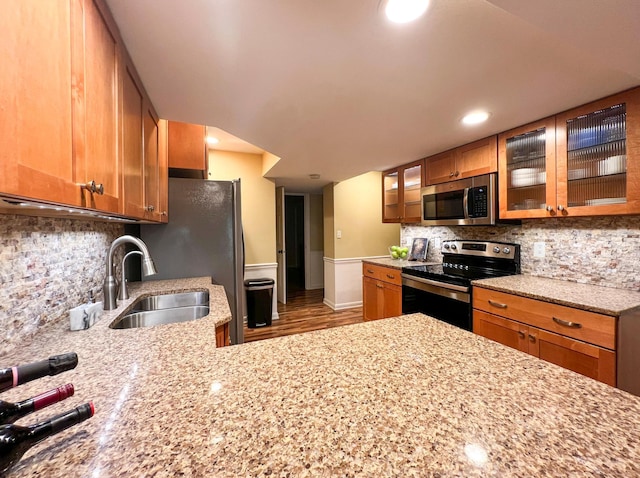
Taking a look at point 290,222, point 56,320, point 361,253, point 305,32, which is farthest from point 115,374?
point 290,222

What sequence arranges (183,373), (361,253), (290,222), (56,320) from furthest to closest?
(290,222)
(361,253)
(56,320)
(183,373)

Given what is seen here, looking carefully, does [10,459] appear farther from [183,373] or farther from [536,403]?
[536,403]

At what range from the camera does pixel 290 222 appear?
21.0 ft

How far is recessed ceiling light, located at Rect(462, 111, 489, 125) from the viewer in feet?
5.95

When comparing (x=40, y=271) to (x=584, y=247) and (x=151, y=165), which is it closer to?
(x=151, y=165)

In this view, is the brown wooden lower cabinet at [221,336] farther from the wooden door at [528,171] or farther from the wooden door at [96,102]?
the wooden door at [528,171]

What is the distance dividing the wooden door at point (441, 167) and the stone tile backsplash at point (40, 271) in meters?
2.84

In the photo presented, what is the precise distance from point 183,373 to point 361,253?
396 centimetres

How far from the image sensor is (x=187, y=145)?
2404 millimetres

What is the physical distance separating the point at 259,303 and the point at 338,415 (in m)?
3.25

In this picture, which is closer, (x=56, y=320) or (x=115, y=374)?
(x=115, y=374)

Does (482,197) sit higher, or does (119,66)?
(119,66)

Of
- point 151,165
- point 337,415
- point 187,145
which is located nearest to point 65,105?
point 337,415

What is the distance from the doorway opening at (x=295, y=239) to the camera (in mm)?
6176
